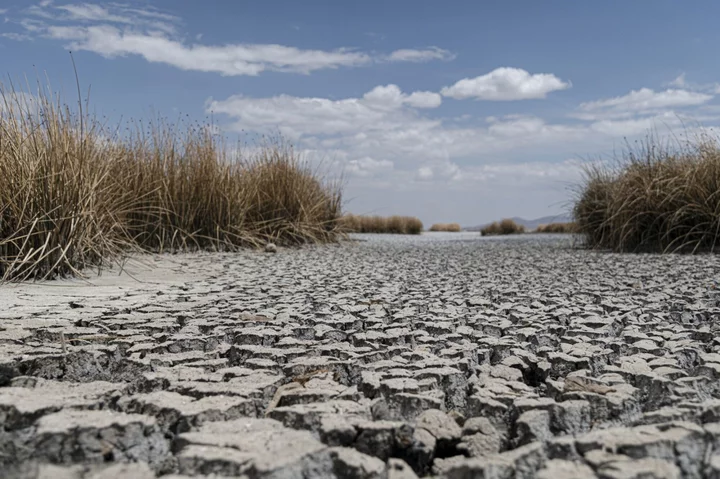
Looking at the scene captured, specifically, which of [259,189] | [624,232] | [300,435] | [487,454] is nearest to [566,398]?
[487,454]

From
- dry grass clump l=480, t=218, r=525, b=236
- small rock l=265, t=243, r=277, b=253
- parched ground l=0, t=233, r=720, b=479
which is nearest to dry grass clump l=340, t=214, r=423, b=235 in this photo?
dry grass clump l=480, t=218, r=525, b=236

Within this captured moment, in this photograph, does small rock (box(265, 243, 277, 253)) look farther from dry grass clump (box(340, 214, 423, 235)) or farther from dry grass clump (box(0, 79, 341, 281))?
dry grass clump (box(340, 214, 423, 235))

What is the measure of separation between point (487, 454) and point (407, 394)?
9.2 inches

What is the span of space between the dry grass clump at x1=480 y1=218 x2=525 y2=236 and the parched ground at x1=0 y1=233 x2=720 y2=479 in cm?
1013

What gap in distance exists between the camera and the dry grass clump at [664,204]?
5055 millimetres

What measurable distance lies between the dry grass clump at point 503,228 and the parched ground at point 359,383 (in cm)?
1013

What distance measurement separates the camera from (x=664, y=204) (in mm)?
5219

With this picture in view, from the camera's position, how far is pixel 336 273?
3.52 m

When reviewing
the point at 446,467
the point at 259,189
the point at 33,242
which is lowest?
the point at 446,467

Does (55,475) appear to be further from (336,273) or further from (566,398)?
(336,273)

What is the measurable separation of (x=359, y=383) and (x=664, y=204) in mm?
4781

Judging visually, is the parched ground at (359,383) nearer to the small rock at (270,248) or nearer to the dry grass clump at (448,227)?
the small rock at (270,248)

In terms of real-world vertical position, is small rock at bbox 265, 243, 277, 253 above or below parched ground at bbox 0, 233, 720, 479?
above

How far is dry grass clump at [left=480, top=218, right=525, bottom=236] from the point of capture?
1273 centimetres
